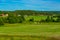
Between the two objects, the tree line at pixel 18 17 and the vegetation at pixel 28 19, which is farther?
the tree line at pixel 18 17

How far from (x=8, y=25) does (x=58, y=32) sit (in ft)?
7.36

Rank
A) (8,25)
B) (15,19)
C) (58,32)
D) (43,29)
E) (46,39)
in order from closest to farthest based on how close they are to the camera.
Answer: (46,39) → (58,32) → (43,29) → (8,25) → (15,19)

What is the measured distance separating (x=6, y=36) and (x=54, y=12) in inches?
109

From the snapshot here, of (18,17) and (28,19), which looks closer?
(18,17)

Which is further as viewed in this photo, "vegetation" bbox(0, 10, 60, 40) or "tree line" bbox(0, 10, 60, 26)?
"tree line" bbox(0, 10, 60, 26)

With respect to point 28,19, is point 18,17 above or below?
above

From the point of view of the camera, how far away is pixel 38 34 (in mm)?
5125

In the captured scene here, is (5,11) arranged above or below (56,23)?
above

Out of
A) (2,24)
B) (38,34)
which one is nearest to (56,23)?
(38,34)

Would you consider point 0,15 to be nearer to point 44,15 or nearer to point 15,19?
point 15,19

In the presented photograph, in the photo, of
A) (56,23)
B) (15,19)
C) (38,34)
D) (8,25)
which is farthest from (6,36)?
(56,23)

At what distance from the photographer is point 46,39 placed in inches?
191

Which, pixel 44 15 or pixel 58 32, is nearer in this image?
pixel 58 32

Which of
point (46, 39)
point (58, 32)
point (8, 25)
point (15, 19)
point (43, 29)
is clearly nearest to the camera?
point (46, 39)
